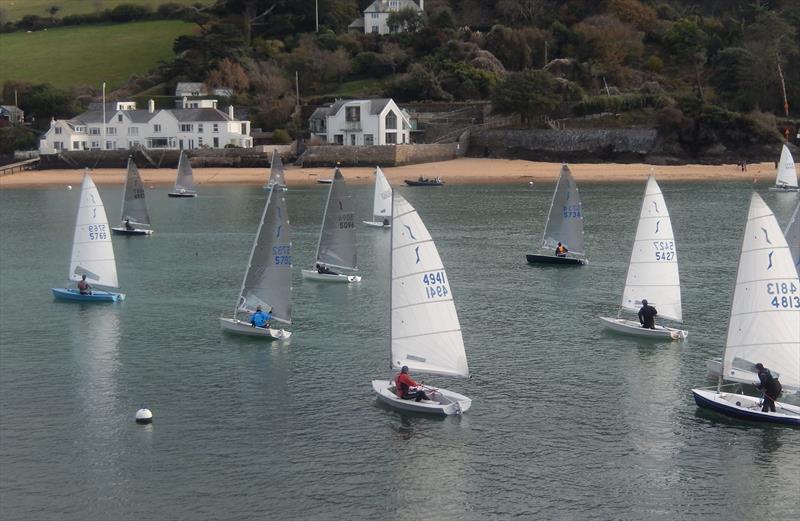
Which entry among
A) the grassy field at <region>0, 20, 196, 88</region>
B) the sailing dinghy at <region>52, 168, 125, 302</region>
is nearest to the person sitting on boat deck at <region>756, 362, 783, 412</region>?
the sailing dinghy at <region>52, 168, 125, 302</region>

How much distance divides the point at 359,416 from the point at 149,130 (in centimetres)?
10147

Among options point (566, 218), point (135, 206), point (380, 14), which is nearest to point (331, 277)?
point (566, 218)

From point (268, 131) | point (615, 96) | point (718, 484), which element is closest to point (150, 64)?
point (268, 131)

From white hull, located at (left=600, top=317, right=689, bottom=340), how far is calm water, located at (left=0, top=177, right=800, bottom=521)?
51cm

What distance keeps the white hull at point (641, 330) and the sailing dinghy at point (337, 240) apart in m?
15.4

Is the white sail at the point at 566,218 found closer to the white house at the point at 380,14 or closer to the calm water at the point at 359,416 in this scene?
the calm water at the point at 359,416

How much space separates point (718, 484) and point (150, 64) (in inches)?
5936

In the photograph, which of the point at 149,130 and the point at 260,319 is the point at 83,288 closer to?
the point at 260,319

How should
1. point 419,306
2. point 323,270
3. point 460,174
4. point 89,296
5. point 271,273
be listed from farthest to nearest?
1. point 460,174
2. point 323,270
3. point 89,296
4. point 271,273
5. point 419,306

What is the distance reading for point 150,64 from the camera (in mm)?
164875

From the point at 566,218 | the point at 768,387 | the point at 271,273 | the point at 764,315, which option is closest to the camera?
the point at 768,387

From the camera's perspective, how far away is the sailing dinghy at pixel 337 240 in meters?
51.0

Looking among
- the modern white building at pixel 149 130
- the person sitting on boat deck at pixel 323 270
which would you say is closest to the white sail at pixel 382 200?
the person sitting on boat deck at pixel 323 270

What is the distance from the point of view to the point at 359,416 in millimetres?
30266
